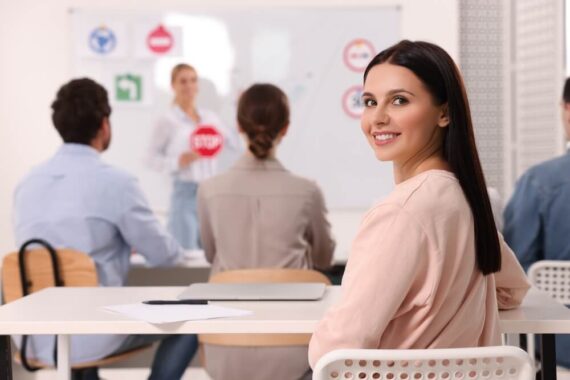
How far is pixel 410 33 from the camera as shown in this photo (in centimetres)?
559

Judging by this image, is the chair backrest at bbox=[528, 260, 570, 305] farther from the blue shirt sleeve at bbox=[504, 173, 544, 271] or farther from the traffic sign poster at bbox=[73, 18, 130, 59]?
the traffic sign poster at bbox=[73, 18, 130, 59]

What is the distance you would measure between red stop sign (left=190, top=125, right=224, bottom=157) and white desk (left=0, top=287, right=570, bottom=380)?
3.50 meters

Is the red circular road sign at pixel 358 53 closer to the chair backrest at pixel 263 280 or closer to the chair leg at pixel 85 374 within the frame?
the chair leg at pixel 85 374

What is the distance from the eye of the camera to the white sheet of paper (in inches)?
71.7

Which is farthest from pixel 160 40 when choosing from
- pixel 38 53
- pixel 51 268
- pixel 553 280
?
pixel 553 280

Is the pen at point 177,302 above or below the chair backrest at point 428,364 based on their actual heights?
below

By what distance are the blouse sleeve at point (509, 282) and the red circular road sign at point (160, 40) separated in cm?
399

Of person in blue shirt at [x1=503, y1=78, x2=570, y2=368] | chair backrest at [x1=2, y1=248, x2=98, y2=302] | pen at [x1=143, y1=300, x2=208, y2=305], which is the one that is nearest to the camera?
pen at [x1=143, y1=300, x2=208, y2=305]

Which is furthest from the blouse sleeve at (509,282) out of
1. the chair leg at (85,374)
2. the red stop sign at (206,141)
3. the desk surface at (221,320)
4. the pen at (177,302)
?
the red stop sign at (206,141)

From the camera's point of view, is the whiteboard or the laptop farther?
the whiteboard

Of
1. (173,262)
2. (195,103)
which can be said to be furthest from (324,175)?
(173,262)

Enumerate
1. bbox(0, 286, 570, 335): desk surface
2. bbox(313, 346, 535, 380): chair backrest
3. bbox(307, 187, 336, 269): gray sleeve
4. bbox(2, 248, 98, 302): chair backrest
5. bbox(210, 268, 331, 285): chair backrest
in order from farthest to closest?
bbox(307, 187, 336, 269): gray sleeve < bbox(2, 248, 98, 302): chair backrest < bbox(210, 268, 331, 285): chair backrest < bbox(0, 286, 570, 335): desk surface < bbox(313, 346, 535, 380): chair backrest

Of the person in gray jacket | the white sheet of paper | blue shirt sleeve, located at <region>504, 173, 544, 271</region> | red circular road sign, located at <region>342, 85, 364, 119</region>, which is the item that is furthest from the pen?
red circular road sign, located at <region>342, 85, 364, 119</region>

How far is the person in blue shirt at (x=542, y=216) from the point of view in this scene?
3.12 meters
